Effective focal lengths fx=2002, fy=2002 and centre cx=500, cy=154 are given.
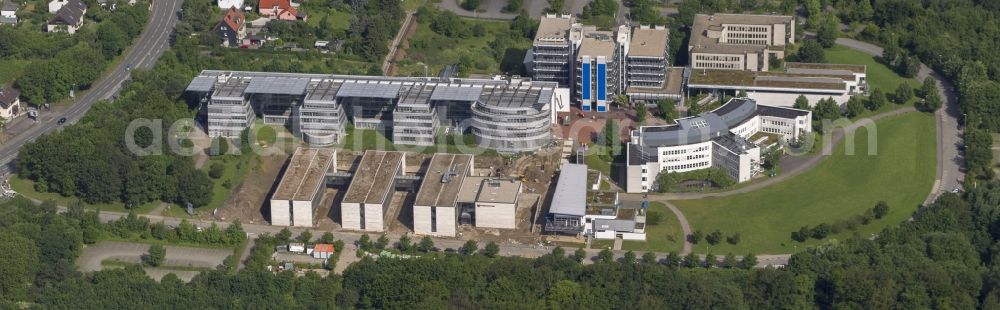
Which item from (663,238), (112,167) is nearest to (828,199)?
(663,238)

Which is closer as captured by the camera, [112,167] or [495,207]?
[495,207]

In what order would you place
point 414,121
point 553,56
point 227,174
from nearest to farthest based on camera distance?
point 227,174, point 414,121, point 553,56

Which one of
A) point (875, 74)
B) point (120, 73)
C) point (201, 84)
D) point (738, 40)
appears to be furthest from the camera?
point (738, 40)

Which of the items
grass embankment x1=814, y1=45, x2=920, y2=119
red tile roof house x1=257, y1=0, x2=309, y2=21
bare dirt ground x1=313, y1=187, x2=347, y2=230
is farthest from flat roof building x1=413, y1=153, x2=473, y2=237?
grass embankment x1=814, y1=45, x2=920, y2=119

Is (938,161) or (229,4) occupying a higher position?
(229,4)

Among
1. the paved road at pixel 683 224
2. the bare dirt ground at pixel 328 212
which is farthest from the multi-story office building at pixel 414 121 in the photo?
the paved road at pixel 683 224

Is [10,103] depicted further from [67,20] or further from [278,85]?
[278,85]

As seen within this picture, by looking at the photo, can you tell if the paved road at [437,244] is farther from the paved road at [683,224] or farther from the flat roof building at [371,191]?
the paved road at [683,224]

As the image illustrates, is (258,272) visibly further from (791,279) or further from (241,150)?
(791,279)
